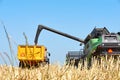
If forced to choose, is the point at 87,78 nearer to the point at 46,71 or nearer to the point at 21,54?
the point at 46,71

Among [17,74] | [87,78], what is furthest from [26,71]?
[87,78]

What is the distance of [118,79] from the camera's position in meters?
4.94

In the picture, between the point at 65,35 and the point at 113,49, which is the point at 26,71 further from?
the point at 65,35

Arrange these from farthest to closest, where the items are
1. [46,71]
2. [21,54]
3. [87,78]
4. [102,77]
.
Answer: [21,54], [102,77], [87,78], [46,71]

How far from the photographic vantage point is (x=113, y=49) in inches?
515

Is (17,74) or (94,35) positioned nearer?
(17,74)

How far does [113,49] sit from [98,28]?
2661mm

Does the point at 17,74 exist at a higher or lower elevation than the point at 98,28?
lower

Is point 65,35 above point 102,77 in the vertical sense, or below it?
above

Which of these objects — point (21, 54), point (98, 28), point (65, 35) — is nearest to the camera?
point (98, 28)

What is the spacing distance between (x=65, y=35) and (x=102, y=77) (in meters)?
17.0

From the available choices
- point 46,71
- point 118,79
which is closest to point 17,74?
point 46,71

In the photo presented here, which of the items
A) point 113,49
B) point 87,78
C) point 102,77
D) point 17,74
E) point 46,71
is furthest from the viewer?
point 113,49

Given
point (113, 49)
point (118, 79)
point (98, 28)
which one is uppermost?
point (98, 28)
